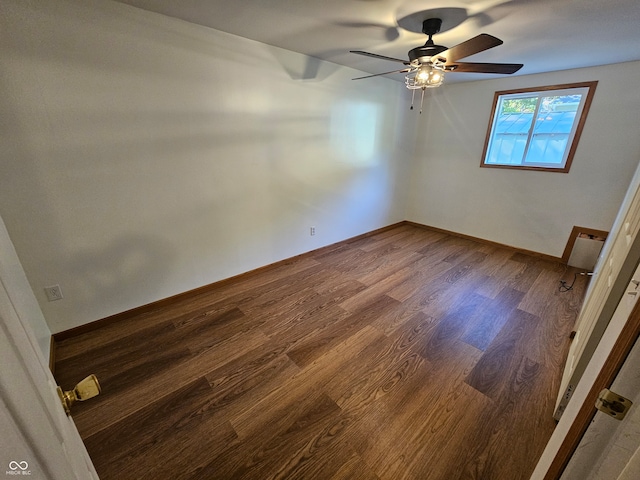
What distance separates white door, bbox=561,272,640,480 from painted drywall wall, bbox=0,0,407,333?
267cm

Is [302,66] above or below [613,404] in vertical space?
above

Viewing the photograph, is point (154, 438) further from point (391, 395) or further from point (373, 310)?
point (373, 310)

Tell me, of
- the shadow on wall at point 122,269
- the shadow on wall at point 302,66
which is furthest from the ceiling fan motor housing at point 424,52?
the shadow on wall at point 122,269

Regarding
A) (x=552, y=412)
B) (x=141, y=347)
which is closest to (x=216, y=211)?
(x=141, y=347)

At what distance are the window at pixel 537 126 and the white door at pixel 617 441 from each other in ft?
12.0

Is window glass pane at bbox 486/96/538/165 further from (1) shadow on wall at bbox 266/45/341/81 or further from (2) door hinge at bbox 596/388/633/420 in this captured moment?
(2) door hinge at bbox 596/388/633/420

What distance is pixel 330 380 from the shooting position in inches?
65.6

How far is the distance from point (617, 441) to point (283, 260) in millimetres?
2908

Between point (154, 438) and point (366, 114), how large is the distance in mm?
3946

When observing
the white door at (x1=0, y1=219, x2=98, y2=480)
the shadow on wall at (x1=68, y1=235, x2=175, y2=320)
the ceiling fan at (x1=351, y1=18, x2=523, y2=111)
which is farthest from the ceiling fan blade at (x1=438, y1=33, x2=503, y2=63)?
the shadow on wall at (x1=68, y1=235, x2=175, y2=320)

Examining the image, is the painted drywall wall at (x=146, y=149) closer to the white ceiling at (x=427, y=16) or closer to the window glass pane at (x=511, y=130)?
the white ceiling at (x=427, y=16)

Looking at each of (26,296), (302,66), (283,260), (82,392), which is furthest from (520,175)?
(26,296)

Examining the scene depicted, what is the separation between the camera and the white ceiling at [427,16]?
1.68 meters

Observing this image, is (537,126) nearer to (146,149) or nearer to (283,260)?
(283,260)
